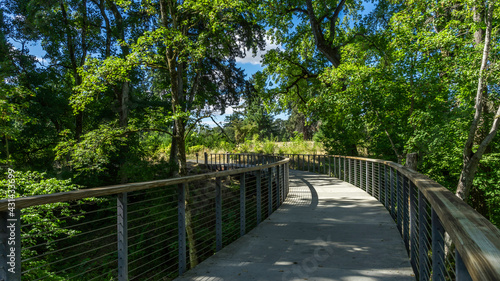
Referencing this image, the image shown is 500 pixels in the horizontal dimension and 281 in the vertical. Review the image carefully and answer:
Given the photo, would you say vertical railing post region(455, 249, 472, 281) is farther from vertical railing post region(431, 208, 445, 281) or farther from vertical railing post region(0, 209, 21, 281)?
vertical railing post region(0, 209, 21, 281)

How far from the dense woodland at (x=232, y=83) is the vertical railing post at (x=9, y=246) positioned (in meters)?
6.27

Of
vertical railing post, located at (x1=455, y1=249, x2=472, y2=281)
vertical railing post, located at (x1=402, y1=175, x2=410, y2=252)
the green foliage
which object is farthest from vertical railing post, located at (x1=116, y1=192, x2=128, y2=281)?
vertical railing post, located at (x1=402, y1=175, x2=410, y2=252)

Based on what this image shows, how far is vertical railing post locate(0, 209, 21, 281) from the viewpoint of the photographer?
6.46 ft

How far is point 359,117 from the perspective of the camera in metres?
12.6

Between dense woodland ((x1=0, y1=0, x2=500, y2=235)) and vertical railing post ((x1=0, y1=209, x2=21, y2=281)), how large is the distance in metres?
6.27

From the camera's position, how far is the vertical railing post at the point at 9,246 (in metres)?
1.97

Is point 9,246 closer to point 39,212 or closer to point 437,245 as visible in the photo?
point 437,245

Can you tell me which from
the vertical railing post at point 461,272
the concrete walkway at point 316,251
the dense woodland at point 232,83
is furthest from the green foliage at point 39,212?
the vertical railing post at point 461,272

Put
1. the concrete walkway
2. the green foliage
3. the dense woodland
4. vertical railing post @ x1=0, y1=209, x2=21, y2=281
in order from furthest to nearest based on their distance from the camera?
the dense woodland → the green foliage → the concrete walkway → vertical railing post @ x1=0, y1=209, x2=21, y2=281

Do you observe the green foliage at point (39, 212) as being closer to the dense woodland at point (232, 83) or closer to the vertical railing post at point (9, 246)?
the dense woodland at point (232, 83)

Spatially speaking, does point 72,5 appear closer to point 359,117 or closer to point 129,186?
point 359,117

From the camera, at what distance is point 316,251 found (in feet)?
14.8

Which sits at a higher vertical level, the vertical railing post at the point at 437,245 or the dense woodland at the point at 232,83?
the dense woodland at the point at 232,83

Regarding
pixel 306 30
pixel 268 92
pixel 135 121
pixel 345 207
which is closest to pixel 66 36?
pixel 135 121
